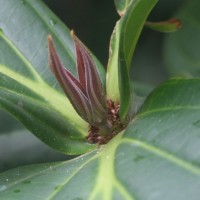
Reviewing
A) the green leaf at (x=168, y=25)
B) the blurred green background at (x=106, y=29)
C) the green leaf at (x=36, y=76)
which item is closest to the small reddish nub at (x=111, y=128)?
the green leaf at (x=36, y=76)

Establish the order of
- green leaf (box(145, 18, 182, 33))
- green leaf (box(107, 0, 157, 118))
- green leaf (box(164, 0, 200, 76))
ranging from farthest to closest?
1. green leaf (box(164, 0, 200, 76))
2. green leaf (box(145, 18, 182, 33))
3. green leaf (box(107, 0, 157, 118))

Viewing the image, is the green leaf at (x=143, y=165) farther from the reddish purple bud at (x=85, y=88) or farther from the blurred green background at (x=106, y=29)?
the blurred green background at (x=106, y=29)

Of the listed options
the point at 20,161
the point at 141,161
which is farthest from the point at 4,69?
the point at 141,161

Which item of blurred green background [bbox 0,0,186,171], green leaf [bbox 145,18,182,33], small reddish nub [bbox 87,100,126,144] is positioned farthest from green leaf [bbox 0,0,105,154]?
blurred green background [bbox 0,0,186,171]

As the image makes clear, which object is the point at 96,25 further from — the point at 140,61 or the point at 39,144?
the point at 39,144

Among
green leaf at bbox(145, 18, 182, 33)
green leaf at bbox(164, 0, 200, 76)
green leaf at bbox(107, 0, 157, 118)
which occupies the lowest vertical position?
green leaf at bbox(164, 0, 200, 76)

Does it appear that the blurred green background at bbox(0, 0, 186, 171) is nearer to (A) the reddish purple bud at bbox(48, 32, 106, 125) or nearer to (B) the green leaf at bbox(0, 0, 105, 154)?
(B) the green leaf at bbox(0, 0, 105, 154)

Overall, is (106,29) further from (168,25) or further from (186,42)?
(168,25)
